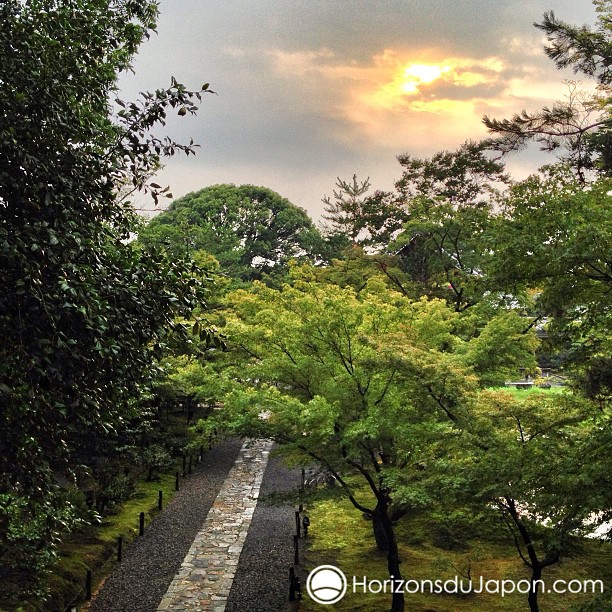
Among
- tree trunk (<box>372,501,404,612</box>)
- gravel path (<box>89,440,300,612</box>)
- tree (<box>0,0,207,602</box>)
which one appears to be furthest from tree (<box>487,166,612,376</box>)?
gravel path (<box>89,440,300,612</box>)

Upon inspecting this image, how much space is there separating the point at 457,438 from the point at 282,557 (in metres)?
7.64

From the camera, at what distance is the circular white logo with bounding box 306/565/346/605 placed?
12.3 metres

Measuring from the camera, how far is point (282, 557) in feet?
48.2

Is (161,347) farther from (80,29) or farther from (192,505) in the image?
(192,505)

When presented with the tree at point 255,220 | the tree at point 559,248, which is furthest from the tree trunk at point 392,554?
the tree at point 255,220

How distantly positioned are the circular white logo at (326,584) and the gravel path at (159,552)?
3261mm

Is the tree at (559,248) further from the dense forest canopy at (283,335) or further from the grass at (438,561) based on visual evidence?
the grass at (438,561)

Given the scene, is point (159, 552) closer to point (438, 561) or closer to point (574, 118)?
point (438, 561)

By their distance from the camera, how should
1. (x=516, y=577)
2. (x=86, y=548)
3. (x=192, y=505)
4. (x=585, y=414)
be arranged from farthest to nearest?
(x=192, y=505)
(x=86, y=548)
(x=516, y=577)
(x=585, y=414)

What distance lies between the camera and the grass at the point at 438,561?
38.0ft

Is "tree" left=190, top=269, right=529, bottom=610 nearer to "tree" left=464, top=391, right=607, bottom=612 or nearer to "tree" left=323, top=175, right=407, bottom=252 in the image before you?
"tree" left=464, top=391, right=607, bottom=612

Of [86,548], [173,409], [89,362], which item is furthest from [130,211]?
[173,409]

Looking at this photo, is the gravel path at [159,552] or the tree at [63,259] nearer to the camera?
the tree at [63,259]

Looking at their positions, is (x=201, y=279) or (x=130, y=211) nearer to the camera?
(x=201, y=279)
